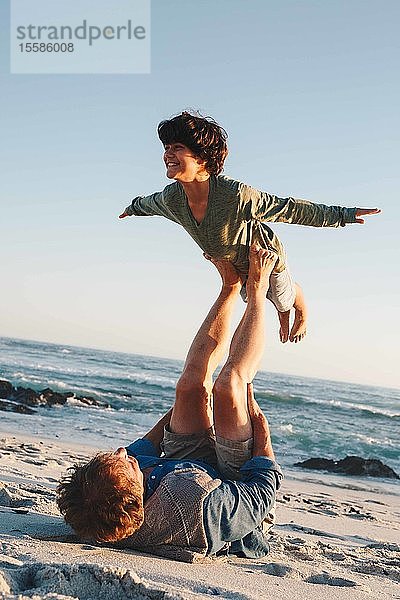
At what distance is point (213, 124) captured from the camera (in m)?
4.16

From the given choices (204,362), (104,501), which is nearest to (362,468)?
(204,362)

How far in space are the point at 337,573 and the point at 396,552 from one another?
3.72ft

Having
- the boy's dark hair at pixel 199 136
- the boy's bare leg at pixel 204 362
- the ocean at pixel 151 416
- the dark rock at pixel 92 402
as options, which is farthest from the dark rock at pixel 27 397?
the boy's dark hair at pixel 199 136

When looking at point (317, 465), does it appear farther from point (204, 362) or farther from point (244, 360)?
point (244, 360)

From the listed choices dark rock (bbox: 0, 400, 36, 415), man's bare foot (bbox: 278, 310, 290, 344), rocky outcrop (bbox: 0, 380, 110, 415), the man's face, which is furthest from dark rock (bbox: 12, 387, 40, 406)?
the man's face

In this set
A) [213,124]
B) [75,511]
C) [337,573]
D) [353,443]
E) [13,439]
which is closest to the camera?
[75,511]

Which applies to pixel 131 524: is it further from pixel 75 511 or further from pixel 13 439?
pixel 13 439

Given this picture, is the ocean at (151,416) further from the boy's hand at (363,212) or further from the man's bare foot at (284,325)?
the boy's hand at (363,212)

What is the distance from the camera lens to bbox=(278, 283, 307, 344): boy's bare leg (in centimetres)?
506

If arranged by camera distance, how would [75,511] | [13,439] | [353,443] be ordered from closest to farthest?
[75,511] → [13,439] → [353,443]

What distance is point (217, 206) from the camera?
13.6 feet

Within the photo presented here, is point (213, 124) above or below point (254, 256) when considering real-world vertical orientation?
above

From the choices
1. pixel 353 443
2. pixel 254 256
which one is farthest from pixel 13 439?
pixel 353 443

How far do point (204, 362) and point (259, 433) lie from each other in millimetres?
541
